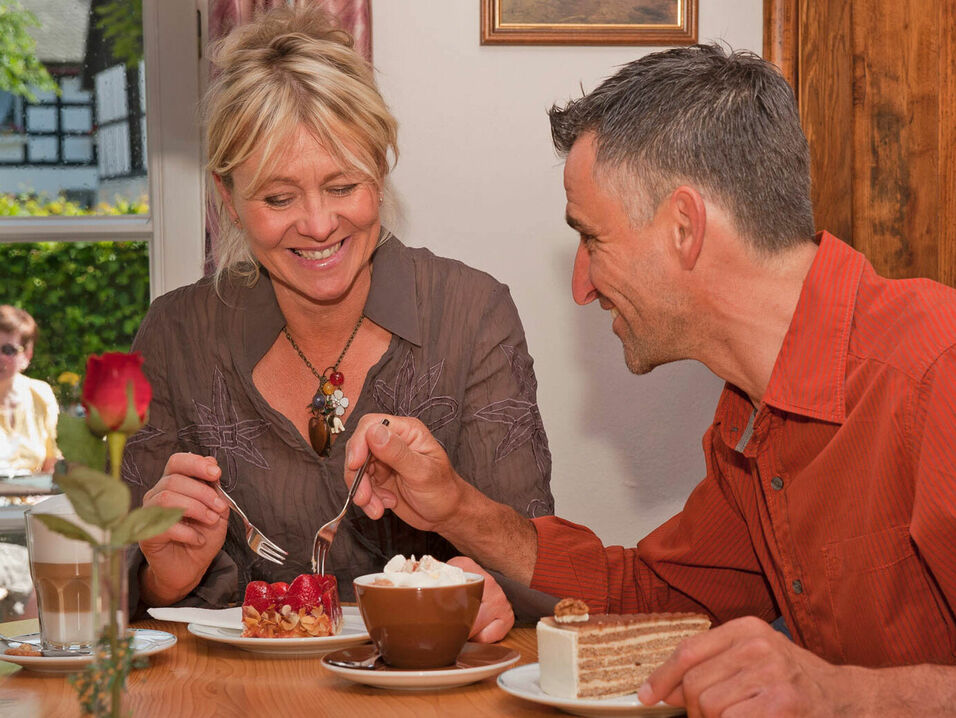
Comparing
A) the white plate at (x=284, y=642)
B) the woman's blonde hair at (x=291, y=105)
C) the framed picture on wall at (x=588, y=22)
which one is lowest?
the white plate at (x=284, y=642)

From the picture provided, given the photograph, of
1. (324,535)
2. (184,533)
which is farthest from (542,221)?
(184,533)

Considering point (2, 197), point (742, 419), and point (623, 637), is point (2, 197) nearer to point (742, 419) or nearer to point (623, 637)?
point (742, 419)

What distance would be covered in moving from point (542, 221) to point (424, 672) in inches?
75.5

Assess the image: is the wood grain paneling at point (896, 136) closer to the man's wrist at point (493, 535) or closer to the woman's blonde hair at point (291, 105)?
the woman's blonde hair at point (291, 105)

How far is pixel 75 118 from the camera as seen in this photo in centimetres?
309

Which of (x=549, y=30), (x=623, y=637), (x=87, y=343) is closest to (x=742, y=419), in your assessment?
(x=623, y=637)

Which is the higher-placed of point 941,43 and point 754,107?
point 941,43

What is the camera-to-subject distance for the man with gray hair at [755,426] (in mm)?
1099

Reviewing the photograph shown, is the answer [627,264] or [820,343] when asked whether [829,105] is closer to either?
[627,264]

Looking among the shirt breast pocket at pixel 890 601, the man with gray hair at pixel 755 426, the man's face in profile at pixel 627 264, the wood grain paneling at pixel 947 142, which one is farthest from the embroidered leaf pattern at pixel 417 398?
the wood grain paneling at pixel 947 142

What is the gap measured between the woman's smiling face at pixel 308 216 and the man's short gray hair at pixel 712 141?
1.58 ft

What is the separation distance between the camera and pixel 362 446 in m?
1.45

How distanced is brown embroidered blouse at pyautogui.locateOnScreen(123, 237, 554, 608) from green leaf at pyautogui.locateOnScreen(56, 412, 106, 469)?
1.11 metres

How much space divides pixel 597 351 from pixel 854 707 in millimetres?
1933
